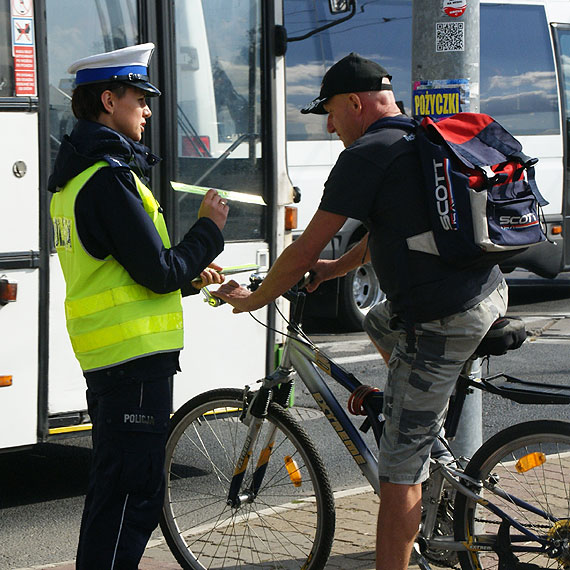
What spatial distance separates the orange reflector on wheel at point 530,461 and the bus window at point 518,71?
876cm

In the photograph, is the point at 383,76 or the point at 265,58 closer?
the point at 383,76

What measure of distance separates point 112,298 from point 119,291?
3 cm

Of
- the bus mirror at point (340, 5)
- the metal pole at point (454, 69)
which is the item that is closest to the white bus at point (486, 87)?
the bus mirror at point (340, 5)

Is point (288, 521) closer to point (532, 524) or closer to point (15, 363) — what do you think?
point (532, 524)

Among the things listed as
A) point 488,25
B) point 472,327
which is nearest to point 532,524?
point 472,327

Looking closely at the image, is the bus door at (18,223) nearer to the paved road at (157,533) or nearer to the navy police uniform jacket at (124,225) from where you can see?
the paved road at (157,533)

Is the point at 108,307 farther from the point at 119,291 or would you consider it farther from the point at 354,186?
the point at 354,186

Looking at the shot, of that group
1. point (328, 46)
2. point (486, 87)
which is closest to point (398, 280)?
Result: point (328, 46)

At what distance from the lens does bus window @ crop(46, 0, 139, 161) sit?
17.5ft

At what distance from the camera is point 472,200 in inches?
133

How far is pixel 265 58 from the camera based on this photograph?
246 inches

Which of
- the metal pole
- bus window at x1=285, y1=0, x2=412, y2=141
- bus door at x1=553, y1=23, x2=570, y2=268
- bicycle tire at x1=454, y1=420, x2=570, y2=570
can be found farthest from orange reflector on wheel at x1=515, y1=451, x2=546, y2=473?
bus door at x1=553, y1=23, x2=570, y2=268

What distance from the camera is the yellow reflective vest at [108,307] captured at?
134 inches

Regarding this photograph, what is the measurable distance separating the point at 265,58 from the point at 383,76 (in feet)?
8.88
